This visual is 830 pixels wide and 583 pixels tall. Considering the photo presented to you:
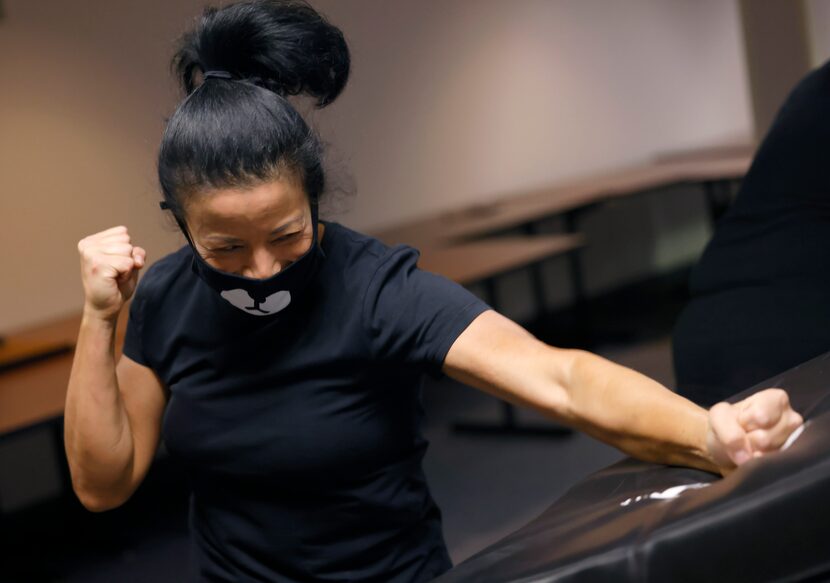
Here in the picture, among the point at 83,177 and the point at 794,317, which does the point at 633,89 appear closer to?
the point at 83,177

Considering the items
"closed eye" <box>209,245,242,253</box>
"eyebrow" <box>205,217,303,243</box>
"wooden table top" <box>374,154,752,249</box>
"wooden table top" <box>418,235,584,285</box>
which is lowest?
"wooden table top" <box>374,154,752,249</box>

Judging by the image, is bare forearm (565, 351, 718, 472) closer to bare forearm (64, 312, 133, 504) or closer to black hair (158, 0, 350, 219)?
black hair (158, 0, 350, 219)

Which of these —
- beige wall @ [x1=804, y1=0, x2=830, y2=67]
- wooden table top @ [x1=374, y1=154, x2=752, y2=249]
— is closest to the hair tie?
beige wall @ [x1=804, y1=0, x2=830, y2=67]

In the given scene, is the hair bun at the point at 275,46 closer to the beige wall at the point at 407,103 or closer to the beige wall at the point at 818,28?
the beige wall at the point at 407,103

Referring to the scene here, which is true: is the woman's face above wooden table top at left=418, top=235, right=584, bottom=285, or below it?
above

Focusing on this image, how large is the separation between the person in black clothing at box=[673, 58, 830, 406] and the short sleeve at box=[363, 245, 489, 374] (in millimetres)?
864

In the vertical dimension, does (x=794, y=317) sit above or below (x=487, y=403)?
above

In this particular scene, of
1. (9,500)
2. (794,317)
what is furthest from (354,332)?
(9,500)

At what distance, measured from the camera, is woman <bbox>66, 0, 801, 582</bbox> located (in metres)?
1.19

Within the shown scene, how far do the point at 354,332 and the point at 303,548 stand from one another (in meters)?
0.28

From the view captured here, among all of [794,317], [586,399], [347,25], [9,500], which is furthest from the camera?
[347,25]

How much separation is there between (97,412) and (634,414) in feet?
2.19

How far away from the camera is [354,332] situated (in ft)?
4.11

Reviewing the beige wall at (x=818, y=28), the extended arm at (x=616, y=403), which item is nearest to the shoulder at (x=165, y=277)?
the extended arm at (x=616, y=403)
